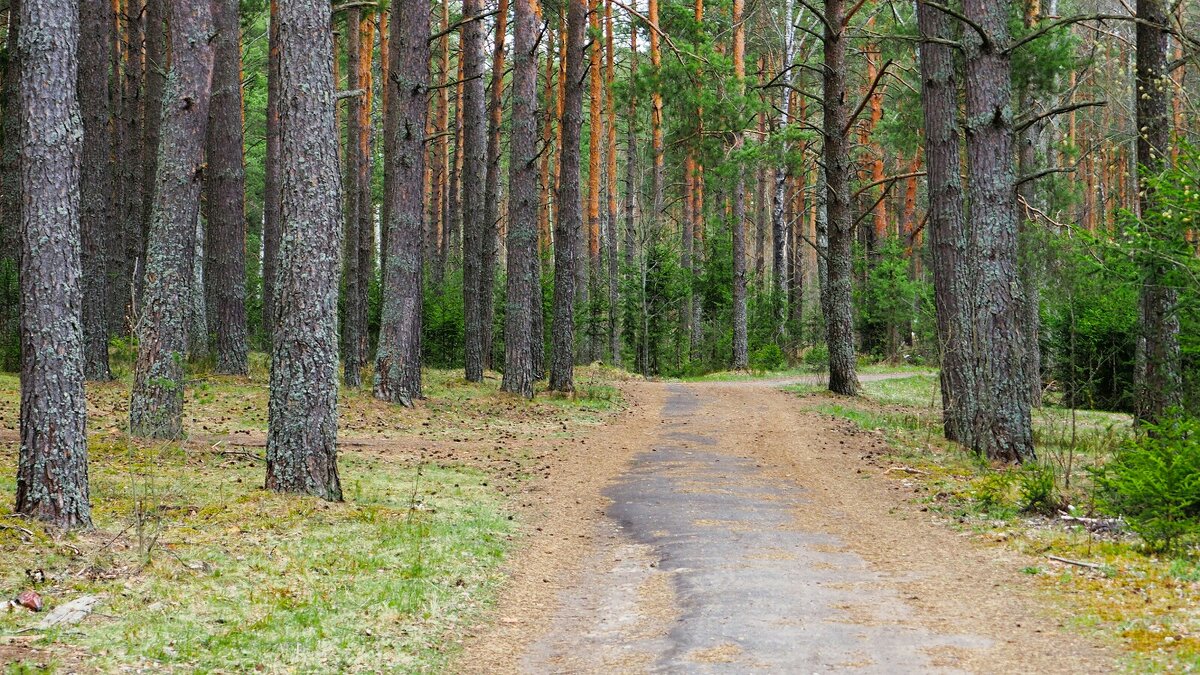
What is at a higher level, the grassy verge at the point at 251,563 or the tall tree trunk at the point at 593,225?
the tall tree trunk at the point at 593,225

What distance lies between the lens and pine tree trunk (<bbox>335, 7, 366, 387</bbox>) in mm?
20281

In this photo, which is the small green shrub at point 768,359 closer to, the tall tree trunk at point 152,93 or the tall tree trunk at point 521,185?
the tall tree trunk at point 521,185

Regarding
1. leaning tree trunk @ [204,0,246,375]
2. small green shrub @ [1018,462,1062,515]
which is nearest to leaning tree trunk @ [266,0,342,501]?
small green shrub @ [1018,462,1062,515]

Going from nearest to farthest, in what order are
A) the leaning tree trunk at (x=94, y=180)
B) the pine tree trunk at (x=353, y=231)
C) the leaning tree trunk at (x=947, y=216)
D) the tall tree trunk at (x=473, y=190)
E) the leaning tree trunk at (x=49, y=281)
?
1. the leaning tree trunk at (x=49, y=281)
2. the leaning tree trunk at (x=947, y=216)
3. the leaning tree trunk at (x=94, y=180)
4. the pine tree trunk at (x=353, y=231)
5. the tall tree trunk at (x=473, y=190)

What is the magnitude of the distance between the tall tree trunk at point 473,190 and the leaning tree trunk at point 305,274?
1243cm

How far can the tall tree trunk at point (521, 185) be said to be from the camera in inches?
766

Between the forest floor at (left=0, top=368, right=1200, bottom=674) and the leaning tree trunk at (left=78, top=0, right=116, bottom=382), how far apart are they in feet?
9.84

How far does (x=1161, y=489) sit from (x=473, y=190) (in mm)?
17393

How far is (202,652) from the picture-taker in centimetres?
528

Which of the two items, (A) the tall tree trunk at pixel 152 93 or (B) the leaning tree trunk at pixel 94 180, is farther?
(A) the tall tree trunk at pixel 152 93

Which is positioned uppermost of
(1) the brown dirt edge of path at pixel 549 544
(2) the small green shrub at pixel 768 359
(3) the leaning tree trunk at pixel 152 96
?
(3) the leaning tree trunk at pixel 152 96

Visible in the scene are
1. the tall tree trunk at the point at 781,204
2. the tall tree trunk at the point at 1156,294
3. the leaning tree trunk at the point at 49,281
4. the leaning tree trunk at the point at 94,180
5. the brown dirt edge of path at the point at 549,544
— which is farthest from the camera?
the tall tree trunk at the point at 781,204

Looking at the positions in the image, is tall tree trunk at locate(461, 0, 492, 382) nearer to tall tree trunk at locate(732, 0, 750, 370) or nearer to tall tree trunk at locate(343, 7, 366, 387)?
tall tree trunk at locate(343, 7, 366, 387)

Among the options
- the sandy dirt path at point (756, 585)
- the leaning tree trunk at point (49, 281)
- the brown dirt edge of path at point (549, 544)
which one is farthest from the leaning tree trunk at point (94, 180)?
the leaning tree trunk at point (49, 281)
